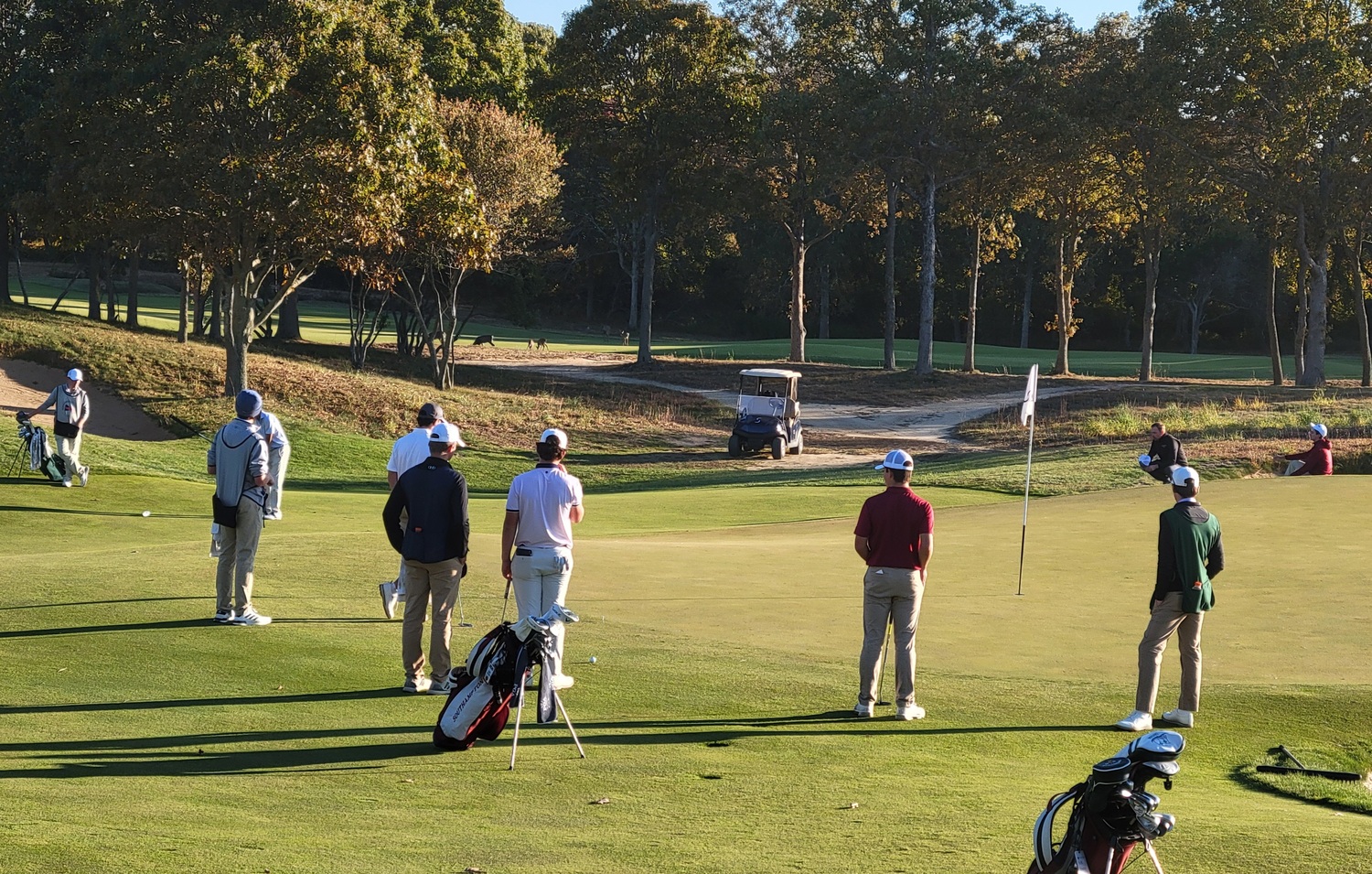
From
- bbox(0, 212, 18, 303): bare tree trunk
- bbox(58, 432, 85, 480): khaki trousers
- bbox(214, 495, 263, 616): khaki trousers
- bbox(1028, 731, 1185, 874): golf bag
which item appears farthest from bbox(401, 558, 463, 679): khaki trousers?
bbox(0, 212, 18, 303): bare tree trunk

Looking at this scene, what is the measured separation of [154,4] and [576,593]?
27.1 metres

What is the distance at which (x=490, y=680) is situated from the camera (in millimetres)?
8906

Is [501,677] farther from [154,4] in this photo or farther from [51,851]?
[154,4]

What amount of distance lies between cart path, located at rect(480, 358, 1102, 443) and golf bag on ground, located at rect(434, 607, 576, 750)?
3720 cm

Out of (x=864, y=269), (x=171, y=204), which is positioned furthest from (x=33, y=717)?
(x=864, y=269)

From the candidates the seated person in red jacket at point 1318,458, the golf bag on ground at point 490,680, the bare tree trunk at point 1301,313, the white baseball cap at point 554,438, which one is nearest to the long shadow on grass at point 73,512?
the white baseball cap at point 554,438

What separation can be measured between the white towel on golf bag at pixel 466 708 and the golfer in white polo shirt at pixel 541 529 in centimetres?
127

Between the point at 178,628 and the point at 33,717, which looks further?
the point at 178,628

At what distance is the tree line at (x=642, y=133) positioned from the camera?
1390 inches

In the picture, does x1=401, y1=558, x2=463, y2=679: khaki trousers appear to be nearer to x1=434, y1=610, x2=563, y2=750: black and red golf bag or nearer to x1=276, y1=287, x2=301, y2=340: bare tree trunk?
x1=434, y1=610, x2=563, y2=750: black and red golf bag

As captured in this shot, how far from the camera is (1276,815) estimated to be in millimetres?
7941

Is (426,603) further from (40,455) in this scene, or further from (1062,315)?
(1062,315)

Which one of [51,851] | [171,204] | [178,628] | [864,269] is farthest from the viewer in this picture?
[864,269]

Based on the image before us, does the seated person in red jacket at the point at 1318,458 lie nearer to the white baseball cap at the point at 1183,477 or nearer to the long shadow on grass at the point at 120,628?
the white baseball cap at the point at 1183,477
